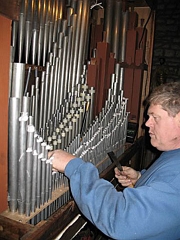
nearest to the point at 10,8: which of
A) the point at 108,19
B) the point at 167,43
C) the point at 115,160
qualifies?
the point at 115,160

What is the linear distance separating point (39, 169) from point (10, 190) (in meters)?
0.17

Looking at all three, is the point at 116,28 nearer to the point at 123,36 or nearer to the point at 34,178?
the point at 123,36

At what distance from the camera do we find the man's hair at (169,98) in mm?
1210

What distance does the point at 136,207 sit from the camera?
3.15 ft

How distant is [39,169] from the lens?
45.8 inches

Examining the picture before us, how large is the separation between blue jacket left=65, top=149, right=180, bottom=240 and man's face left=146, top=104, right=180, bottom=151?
0.65 ft

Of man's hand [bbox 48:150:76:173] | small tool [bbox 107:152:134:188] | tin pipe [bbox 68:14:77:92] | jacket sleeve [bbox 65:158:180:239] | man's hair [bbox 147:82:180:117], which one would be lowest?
small tool [bbox 107:152:134:188]

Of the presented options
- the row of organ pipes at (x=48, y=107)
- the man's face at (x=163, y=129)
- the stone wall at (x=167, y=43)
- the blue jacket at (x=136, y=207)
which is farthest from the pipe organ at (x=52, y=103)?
the stone wall at (x=167, y=43)

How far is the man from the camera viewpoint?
96 centimetres

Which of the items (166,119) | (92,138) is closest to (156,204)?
(166,119)

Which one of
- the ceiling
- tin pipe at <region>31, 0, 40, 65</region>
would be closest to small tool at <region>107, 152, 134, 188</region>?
tin pipe at <region>31, 0, 40, 65</region>

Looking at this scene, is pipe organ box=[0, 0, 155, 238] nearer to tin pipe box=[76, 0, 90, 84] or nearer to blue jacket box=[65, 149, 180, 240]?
tin pipe box=[76, 0, 90, 84]

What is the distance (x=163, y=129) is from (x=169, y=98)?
6.5 inches

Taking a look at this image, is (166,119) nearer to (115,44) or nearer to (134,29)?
(115,44)
